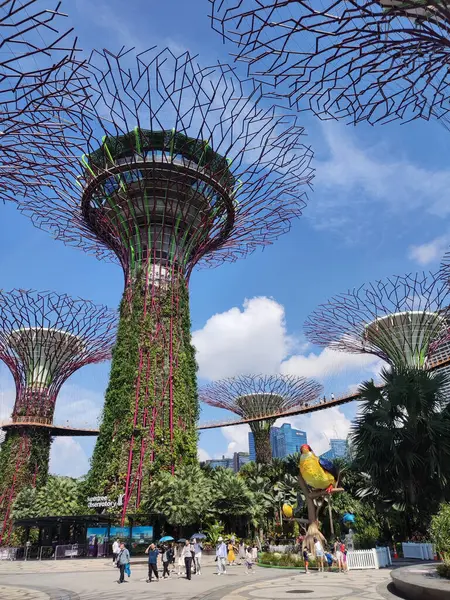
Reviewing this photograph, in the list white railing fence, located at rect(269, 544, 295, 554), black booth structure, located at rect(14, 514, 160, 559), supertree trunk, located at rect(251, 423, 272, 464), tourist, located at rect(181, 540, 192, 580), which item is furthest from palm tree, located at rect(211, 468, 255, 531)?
supertree trunk, located at rect(251, 423, 272, 464)

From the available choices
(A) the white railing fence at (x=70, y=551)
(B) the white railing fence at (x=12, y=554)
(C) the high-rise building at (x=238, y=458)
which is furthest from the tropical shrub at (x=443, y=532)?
(C) the high-rise building at (x=238, y=458)

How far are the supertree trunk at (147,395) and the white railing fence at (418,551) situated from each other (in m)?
14.2

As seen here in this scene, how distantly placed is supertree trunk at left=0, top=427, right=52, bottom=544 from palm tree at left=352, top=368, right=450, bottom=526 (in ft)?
108

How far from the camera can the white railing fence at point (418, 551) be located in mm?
17719

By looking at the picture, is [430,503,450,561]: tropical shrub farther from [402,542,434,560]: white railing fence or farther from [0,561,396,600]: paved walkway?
[402,542,434,560]: white railing fence

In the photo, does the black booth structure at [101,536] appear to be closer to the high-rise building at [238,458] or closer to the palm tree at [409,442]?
the palm tree at [409,442]

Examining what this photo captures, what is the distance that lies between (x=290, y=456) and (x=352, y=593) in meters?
28.8

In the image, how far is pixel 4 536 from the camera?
39.9 m

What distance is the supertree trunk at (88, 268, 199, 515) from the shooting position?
28.9 m

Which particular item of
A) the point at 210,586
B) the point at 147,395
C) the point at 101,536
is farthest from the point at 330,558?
the point at 147,395

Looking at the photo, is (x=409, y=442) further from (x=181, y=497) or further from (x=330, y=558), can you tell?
(x=181, y=497)

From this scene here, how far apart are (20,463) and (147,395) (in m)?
20.2

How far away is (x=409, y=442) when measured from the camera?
19.3m

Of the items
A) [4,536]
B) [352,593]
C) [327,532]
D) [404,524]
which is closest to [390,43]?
[352,593]
